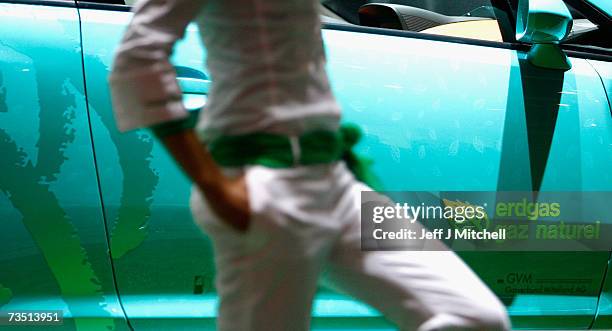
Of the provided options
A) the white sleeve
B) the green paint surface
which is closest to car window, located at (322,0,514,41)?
the green paint surface

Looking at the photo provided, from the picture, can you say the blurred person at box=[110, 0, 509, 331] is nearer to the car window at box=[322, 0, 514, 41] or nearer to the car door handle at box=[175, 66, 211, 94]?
the car door handle at box=[175, 66, 211, 94]

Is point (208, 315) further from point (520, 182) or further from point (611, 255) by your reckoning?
point (611, 255)

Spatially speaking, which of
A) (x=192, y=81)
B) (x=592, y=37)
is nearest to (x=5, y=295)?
(x=192, y=81)

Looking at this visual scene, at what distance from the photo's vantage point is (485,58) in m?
2.61

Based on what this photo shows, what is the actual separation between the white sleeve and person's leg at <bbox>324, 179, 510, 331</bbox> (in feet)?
0.90

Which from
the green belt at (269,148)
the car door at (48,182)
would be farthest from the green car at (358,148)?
the green belt at (269,148)

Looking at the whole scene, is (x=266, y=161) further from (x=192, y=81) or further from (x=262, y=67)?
(x=192, y=81)

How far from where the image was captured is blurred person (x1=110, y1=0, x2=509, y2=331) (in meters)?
1.19

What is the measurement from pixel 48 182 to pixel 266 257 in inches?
48.7

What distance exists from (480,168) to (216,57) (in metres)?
1.41

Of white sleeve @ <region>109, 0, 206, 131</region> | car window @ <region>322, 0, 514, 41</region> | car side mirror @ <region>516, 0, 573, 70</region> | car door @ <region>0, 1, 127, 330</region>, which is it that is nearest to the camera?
white sleeve @ <region>109, 0, 206, 131</region>

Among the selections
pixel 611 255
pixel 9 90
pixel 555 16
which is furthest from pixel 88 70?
pixel 611 255

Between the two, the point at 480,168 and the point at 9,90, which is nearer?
the point at 9,90

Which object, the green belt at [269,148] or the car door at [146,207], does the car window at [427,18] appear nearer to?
the car door at [146,207]
